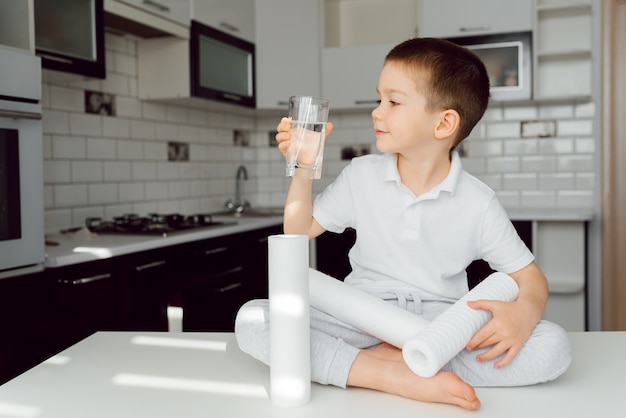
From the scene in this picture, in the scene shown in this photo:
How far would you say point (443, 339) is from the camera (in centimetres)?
84

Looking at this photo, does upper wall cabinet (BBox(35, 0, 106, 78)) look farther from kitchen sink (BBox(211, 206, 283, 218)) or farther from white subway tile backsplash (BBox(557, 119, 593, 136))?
white subway tile backsplash (BBox(557, 119, 593, 136))

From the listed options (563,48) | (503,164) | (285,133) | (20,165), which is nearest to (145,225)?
(20,165)

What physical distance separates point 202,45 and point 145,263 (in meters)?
1.38

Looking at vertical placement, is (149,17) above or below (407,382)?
above

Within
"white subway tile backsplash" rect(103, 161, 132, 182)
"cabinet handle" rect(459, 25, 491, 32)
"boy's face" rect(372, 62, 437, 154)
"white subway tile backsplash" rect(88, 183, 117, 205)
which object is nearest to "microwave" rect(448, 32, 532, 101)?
"cabinet handle" rect(459, 25, 491, 32)

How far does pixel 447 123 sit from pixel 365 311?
47 centimetres

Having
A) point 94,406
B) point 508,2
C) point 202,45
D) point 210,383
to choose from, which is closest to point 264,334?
point 210,383

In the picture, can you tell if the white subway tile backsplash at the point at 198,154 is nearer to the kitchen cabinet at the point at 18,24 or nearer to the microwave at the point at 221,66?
the microwave at the point at 221,66

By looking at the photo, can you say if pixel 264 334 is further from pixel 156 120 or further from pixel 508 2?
pixel 508 2

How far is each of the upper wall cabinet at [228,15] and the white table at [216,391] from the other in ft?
8.20

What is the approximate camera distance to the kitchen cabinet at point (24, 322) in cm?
185

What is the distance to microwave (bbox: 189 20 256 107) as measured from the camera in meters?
3.28

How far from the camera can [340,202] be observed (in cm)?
140

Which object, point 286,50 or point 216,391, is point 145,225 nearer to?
point 286,50
